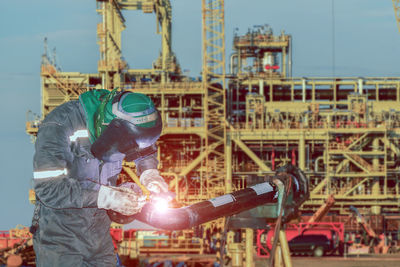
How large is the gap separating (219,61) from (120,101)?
170 feet

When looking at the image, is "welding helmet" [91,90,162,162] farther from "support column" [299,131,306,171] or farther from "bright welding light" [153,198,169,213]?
"support column" [299,131,306,171]

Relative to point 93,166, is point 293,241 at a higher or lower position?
lower

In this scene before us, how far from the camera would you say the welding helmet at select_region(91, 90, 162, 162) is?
4.30m

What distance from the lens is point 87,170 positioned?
4.65 meters

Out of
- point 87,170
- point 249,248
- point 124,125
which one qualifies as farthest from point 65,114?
point 249,248

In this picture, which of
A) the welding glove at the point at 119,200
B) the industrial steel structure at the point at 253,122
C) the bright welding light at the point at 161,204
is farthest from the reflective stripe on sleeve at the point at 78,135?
the industrial steel structure at the point at 253,122

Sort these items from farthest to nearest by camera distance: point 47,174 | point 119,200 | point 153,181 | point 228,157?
1. point 228,157
2. point 153,181
3. point 47,174
4. point 119,200

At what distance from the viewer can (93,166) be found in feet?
15.3

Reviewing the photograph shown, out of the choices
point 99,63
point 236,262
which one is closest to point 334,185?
point 99,63

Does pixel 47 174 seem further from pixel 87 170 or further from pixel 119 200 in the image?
pixel 119 200

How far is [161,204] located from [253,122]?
169 ft

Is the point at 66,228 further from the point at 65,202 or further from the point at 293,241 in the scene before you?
the point at 293,241

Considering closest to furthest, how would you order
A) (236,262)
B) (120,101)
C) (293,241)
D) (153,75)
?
1. (120,101)
2. (236,262)
3. (293,241)
4. (153,75)

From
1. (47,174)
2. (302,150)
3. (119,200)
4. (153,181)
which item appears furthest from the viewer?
(302,150)
